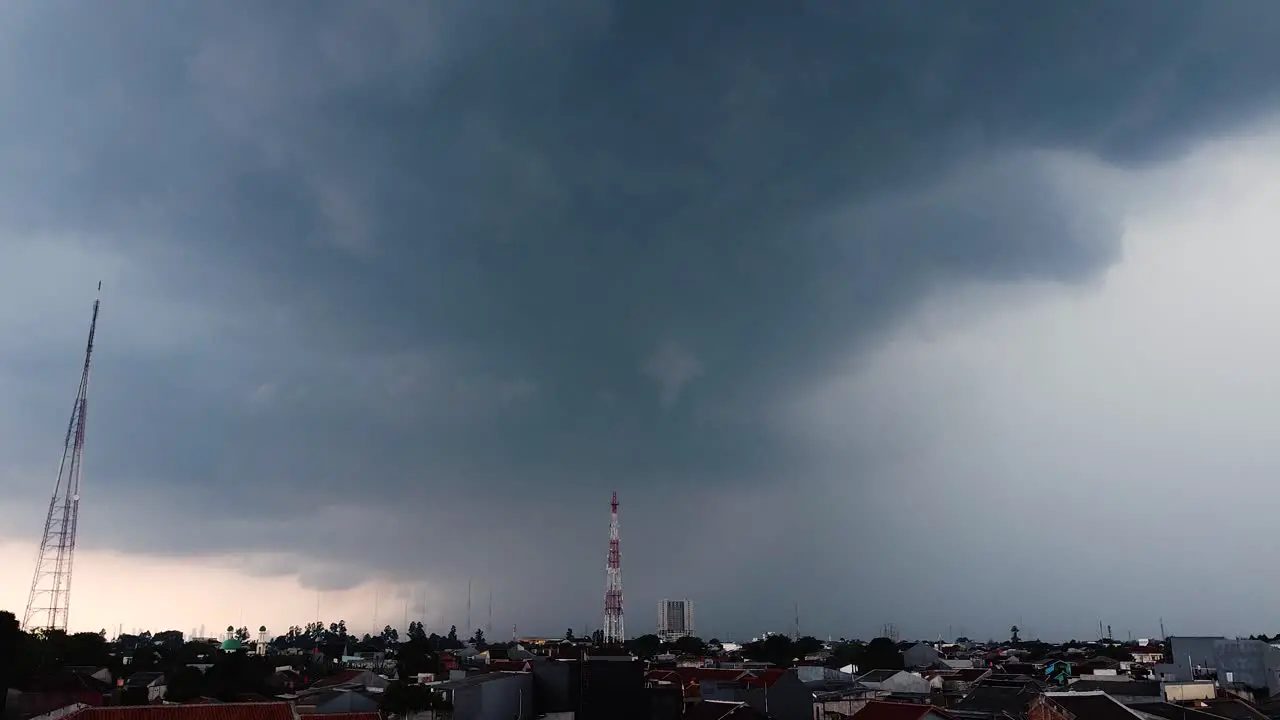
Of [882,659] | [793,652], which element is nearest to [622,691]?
[882,659]

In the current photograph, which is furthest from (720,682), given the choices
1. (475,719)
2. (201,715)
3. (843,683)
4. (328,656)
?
(328,656)

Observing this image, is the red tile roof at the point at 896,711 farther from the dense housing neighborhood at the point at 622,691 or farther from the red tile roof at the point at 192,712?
the red tile roof at the point at 192,712

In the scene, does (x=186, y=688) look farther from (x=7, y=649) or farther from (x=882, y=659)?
(x=882, y=659)

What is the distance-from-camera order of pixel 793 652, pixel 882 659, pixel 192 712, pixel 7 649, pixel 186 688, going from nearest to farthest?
1. pixel 192 712
2. pixel 7 649
3. pixel 186 688
4. pixel 882 659
5. pixel 793 652

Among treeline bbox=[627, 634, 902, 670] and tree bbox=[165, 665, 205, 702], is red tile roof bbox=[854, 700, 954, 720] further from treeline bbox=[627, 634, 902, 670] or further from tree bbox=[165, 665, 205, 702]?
treeline bbox=[627, 634, 902, 670]

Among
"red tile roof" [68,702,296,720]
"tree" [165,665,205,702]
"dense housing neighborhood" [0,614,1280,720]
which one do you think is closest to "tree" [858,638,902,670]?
"dense housing neighborhood" [0,614,1280,720]

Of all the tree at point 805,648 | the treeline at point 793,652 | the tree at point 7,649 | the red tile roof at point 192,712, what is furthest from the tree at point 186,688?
the tree at point 805,648
